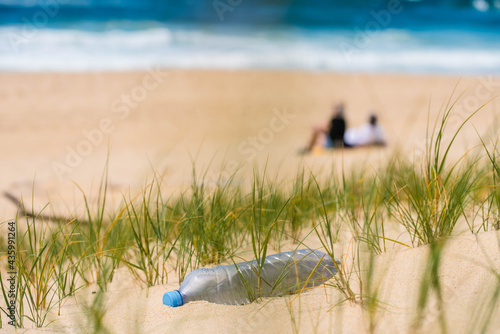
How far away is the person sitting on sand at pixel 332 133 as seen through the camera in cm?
654

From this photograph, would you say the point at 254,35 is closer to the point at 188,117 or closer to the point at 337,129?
the point at 188,117

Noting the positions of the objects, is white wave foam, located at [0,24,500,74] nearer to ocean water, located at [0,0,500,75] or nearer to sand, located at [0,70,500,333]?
ocean water, located at [0,0,500,75]

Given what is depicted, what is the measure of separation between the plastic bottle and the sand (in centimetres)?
4

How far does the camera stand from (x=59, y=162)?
6711 mm

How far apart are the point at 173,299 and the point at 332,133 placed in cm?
531

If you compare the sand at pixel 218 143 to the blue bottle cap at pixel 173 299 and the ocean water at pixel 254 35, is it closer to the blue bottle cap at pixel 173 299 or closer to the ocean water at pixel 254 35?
the blue bottle cap at pixel 173 299

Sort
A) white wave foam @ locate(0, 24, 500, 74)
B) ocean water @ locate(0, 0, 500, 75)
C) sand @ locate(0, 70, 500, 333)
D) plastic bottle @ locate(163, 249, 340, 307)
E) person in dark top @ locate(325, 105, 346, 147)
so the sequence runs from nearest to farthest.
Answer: sand @ locate(0, 70, 500, 333), plastic bottle @ locate(163, 249, 340, 307), person in dark top @ locate(325, 105, 346, 147), white wave foam @ locate(0, 24, 500, 74), ocean water @ locate(0, 0, 500, 75)

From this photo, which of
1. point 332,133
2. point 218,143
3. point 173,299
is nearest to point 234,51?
Answer: point 218,143

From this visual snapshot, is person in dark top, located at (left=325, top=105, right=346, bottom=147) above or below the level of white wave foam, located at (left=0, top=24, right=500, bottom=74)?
below

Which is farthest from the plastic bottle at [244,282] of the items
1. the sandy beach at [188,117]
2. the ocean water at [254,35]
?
the ocean water at [254,35]

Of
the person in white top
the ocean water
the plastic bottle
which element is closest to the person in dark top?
the person in white top

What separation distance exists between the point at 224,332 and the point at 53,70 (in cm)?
1203

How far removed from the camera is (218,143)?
7.84 metres

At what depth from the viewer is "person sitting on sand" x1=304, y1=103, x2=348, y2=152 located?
258 inches
